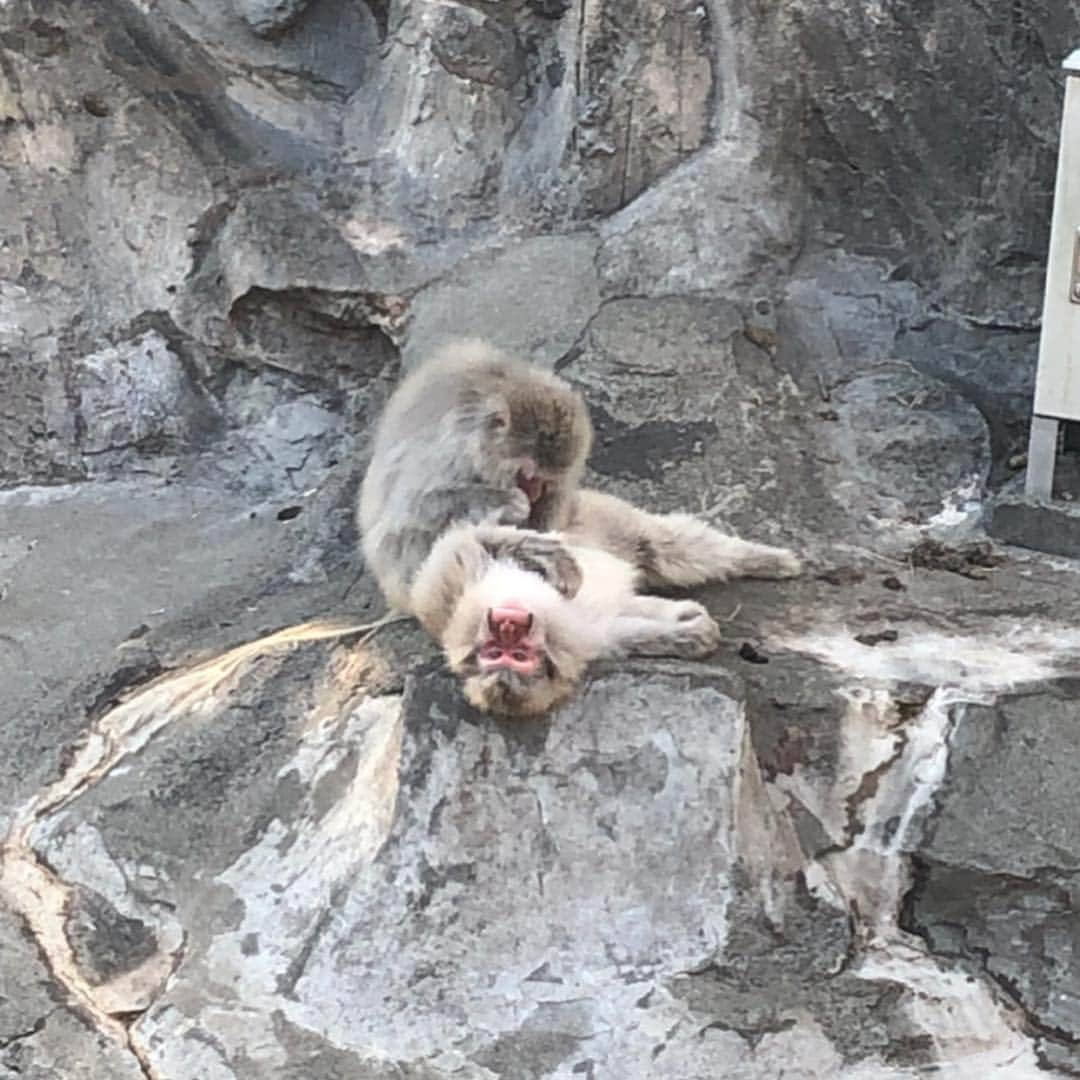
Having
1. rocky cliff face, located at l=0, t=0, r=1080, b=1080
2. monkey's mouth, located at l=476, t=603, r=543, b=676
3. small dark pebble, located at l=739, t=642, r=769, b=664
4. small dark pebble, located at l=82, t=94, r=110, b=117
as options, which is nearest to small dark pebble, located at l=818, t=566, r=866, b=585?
rocky cliff face, located at l=0, t=0, r=1080, b=1080

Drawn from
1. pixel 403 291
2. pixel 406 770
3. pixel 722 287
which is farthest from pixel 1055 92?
pixel 406 770

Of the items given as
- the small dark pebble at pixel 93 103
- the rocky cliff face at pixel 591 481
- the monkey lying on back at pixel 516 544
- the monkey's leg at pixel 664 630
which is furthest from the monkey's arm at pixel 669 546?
the small dark pebble at pixel 93 103

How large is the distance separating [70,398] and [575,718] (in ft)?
9.04

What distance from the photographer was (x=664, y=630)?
157 inches

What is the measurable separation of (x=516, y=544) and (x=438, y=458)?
13.3 inches

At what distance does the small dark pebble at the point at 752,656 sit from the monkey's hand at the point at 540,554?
386 mm

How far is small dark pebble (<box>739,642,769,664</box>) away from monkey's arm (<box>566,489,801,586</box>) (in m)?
0.43

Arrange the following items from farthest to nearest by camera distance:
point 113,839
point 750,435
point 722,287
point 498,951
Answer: point 722,287 < point 750,435 < point 113,839 < point 498,951

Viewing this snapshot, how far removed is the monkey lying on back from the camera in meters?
3.79

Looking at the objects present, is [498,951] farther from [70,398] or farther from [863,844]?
[70,398]

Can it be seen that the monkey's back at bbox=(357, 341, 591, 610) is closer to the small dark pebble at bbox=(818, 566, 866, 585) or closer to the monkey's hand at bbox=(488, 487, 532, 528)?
the monkey's hand at bbox=(488, 487, 532, 528)

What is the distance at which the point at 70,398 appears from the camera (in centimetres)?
594

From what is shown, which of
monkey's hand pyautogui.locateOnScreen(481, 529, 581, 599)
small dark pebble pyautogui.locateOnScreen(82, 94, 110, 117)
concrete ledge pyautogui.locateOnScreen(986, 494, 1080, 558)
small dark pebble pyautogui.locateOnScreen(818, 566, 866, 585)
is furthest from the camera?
small dark pebble pyautogui.locateOnScreen(82, 94, 110, 117)

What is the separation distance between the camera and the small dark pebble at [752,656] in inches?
162
